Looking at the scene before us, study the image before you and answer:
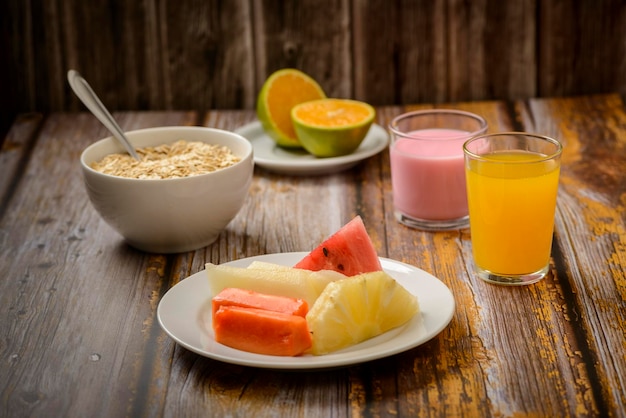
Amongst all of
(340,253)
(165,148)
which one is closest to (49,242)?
(165,148)

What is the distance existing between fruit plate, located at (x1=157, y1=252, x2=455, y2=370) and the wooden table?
0.10 ft

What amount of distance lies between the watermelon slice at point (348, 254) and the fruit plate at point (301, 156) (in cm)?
55

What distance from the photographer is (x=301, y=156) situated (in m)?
1.96

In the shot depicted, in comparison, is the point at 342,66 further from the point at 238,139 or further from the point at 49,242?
the point at 49,242

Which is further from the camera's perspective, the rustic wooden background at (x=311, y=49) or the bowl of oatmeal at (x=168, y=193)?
the rustic wooden background at (x=311, y=49)

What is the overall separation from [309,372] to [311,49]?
4.61ft

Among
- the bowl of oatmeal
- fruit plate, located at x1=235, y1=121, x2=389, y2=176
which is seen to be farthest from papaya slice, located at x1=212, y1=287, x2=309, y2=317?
fruit plate, located at x1=235, y1=121, x2=389, y2=176

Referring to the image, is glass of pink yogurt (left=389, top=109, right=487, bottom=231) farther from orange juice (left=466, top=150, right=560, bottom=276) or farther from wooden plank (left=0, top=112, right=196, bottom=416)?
wooden plank (left=0, top=112, right=196, bottom=416)

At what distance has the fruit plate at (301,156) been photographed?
73.4 inches

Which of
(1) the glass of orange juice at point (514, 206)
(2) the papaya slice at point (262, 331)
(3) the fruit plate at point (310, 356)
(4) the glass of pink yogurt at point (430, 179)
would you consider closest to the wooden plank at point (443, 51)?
(4) the glass of pink yogurt at point (430, 179)

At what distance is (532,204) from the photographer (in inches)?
52.4

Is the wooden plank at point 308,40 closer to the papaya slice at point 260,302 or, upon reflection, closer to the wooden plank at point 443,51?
the wooden plank at point 443,51

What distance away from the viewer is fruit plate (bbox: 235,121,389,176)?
187cm

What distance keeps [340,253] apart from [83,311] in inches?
15.8
